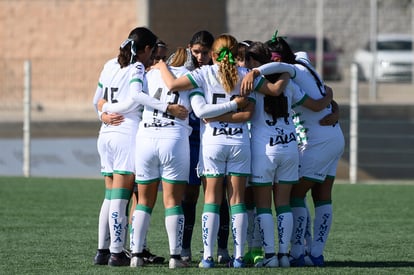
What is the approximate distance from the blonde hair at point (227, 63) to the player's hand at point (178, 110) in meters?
0.38

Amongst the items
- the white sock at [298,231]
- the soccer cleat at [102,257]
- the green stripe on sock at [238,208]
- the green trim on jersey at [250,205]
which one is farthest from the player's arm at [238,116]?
the soccer cleat at [102,257]

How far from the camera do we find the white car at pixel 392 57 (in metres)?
30.5

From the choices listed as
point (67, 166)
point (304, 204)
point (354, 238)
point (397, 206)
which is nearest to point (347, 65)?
point (67, 166)

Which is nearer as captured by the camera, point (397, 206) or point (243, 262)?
→ point (243, 262)

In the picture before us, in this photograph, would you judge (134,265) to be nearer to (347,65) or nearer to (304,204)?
(304,204)

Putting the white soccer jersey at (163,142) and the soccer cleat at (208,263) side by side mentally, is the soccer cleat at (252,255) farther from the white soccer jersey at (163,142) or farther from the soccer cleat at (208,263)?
the white soccer jersey at (163,142)

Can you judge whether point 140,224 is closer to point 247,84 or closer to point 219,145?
point 219,145

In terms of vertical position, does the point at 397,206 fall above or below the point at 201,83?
below

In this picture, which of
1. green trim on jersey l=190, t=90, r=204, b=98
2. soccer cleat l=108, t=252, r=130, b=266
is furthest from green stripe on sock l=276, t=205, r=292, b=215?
soccer cleat l=108, t=252, r=130, b=266

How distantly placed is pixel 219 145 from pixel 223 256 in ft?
3.96

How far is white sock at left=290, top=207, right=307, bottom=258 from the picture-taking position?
8.82m

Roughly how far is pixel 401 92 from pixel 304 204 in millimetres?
18108

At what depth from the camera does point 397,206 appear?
13.6 metres

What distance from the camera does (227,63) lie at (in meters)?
8.38
